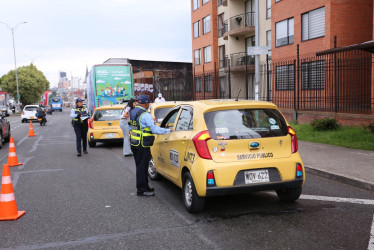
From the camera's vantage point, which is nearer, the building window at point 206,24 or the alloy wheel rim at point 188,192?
the alloy wheel rim at point 188,192

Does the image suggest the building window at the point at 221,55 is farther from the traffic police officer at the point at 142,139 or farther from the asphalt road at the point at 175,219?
the traffic police officer at the point at 142,139

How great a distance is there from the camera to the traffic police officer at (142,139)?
6366 mm

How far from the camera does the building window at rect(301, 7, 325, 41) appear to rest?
20078mm

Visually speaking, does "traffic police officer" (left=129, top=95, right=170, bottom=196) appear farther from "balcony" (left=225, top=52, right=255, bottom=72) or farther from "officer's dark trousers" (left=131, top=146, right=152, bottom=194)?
"balcony" (left=225, top=52, right=255, bottom=72)

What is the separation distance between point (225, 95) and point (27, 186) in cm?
2406

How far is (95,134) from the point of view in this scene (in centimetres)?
1349

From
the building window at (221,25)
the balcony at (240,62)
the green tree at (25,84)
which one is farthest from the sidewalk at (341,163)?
the green tree at (25,84)

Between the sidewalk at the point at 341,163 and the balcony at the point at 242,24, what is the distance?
20.1m

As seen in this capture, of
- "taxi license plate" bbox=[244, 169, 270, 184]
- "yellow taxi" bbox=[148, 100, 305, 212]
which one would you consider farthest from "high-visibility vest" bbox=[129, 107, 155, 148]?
"taxi license plate" bbox=[244, 169, 270, 184]

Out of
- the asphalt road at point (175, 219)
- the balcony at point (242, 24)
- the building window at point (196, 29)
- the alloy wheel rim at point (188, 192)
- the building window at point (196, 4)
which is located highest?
the building window at point (196, 4)

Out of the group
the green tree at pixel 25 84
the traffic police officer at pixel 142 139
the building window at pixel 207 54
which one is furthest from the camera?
the green tree at pixel 25 84

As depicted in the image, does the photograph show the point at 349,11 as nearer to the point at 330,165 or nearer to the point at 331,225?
the point at 330,165

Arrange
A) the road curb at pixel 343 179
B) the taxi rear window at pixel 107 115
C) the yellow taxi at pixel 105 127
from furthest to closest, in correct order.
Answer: the taxi rear window at pixel 107 115, the yellow taxi at pixel 105 127, the road curb at pixel 343 179

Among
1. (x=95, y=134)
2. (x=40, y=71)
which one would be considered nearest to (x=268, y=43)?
(x=95, y=134)
